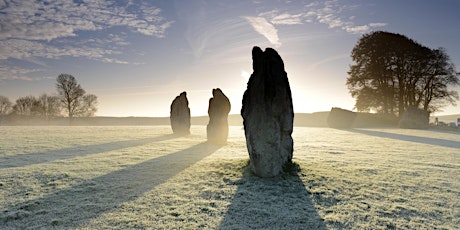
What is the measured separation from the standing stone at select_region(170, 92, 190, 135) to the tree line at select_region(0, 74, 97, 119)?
3042cm

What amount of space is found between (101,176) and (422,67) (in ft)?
139

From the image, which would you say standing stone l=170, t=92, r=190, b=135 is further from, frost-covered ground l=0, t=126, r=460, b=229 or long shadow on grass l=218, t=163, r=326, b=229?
long shadow on grass l=218, t=163, r=326, b=229

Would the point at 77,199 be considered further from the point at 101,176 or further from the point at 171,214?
the point at 171,214

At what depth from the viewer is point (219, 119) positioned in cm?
1639

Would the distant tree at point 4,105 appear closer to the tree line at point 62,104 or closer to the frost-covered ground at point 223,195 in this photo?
the tree line at point 62,104

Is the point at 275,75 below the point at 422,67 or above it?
below

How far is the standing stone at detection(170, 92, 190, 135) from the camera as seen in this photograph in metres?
22.0

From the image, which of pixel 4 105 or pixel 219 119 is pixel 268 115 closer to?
pixel 219 119

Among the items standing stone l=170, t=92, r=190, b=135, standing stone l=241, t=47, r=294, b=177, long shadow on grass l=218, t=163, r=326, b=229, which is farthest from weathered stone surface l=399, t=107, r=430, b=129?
long shadow on grass l=218, t=163, r=326, b=229

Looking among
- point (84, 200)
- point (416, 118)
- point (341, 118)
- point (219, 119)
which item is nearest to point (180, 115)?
point (219, 119)

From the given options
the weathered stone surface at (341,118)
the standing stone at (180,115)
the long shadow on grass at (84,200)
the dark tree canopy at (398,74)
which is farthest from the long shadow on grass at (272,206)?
the dark tree canopy at (398,74)

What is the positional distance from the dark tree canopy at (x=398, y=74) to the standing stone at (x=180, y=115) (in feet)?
96.2

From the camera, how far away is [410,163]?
9703mm

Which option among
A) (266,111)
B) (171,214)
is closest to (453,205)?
(266,111)
